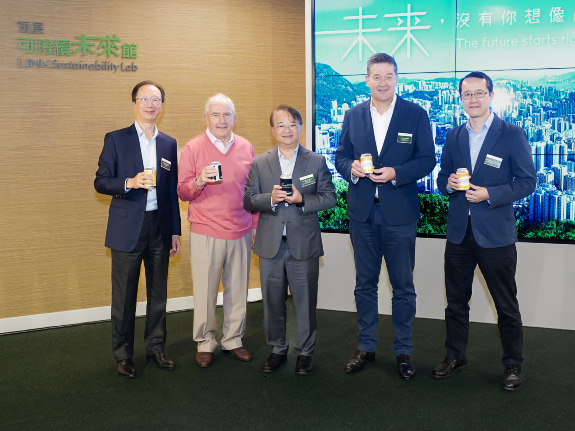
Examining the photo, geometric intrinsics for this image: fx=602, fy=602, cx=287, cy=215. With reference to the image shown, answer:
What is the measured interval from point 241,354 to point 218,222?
928 mm

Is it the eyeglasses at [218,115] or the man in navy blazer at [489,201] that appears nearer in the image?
the man in navy blazer at [489,201]

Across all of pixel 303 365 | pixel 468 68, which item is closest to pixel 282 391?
pixel 303 365

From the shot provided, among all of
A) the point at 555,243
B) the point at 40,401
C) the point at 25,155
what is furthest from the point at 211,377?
the point at 555,243

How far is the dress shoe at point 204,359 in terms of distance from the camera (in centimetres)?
402

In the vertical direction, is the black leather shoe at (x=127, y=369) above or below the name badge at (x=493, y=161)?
below

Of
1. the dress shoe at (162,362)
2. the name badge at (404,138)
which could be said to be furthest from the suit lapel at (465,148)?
the dress shoe at (162,362)

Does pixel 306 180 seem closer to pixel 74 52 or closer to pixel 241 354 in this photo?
pixel 241 354

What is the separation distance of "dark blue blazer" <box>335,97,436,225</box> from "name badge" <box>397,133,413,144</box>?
0.07ft

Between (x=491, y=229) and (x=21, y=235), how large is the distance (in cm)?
355

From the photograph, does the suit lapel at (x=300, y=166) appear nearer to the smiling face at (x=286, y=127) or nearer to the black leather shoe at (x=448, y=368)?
the smiling face at (x=286, y=127)

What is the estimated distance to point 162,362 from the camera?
398 centimetres

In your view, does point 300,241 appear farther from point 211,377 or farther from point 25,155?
point 25,155

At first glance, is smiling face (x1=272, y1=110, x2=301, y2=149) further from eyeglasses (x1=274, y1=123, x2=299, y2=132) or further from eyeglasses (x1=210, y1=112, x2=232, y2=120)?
eyeglasses (x1=210, y1=112, x2=232, y2=120)

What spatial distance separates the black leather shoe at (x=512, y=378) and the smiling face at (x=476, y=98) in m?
1.50
